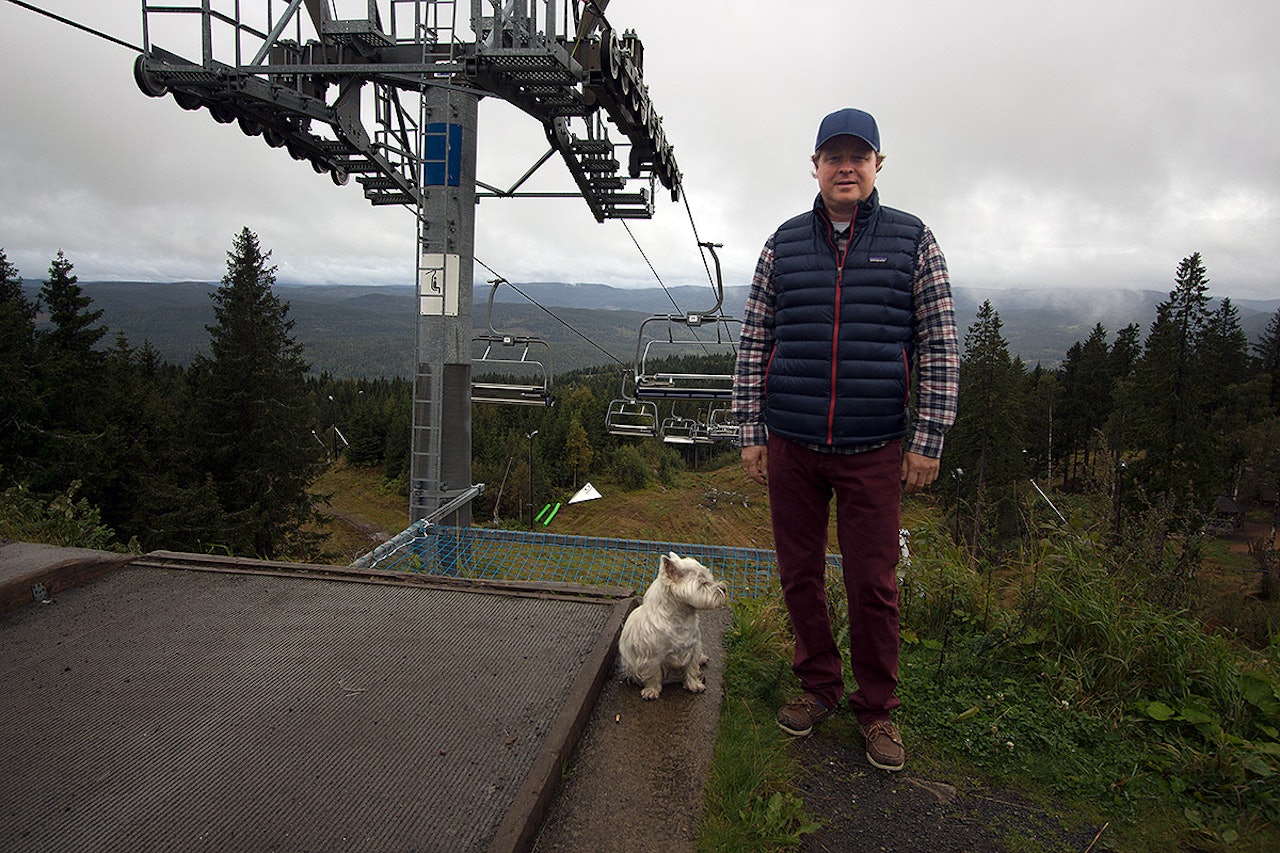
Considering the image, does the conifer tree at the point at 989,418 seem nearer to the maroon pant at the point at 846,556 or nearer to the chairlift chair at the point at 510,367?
the chairlift chair at the point at 510,367

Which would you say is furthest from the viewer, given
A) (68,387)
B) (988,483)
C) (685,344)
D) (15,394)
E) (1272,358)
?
(1272,358)

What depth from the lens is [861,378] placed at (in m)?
2.69

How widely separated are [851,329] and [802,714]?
167cm

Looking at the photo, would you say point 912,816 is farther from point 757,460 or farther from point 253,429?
point 253,429

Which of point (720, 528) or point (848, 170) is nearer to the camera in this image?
point (848, 170)

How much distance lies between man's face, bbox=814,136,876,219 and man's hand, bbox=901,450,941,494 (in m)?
1.04

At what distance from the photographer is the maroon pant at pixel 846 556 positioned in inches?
108

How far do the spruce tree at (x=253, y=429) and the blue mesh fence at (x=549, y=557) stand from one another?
63.1 ft

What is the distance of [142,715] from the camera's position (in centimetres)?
276

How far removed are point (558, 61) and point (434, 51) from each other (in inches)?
68.7

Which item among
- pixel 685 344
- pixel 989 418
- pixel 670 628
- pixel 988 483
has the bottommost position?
pixel 988 483

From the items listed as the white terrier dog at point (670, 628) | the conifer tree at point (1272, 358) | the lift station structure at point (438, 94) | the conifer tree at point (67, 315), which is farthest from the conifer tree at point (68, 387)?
the conifer tree at point (1272, 358)

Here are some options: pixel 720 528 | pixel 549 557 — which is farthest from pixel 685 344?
pixel 720 528

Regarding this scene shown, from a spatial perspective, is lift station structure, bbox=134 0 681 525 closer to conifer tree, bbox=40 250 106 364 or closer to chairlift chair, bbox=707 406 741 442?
chairlift chair, bbox=707 406 741 442
